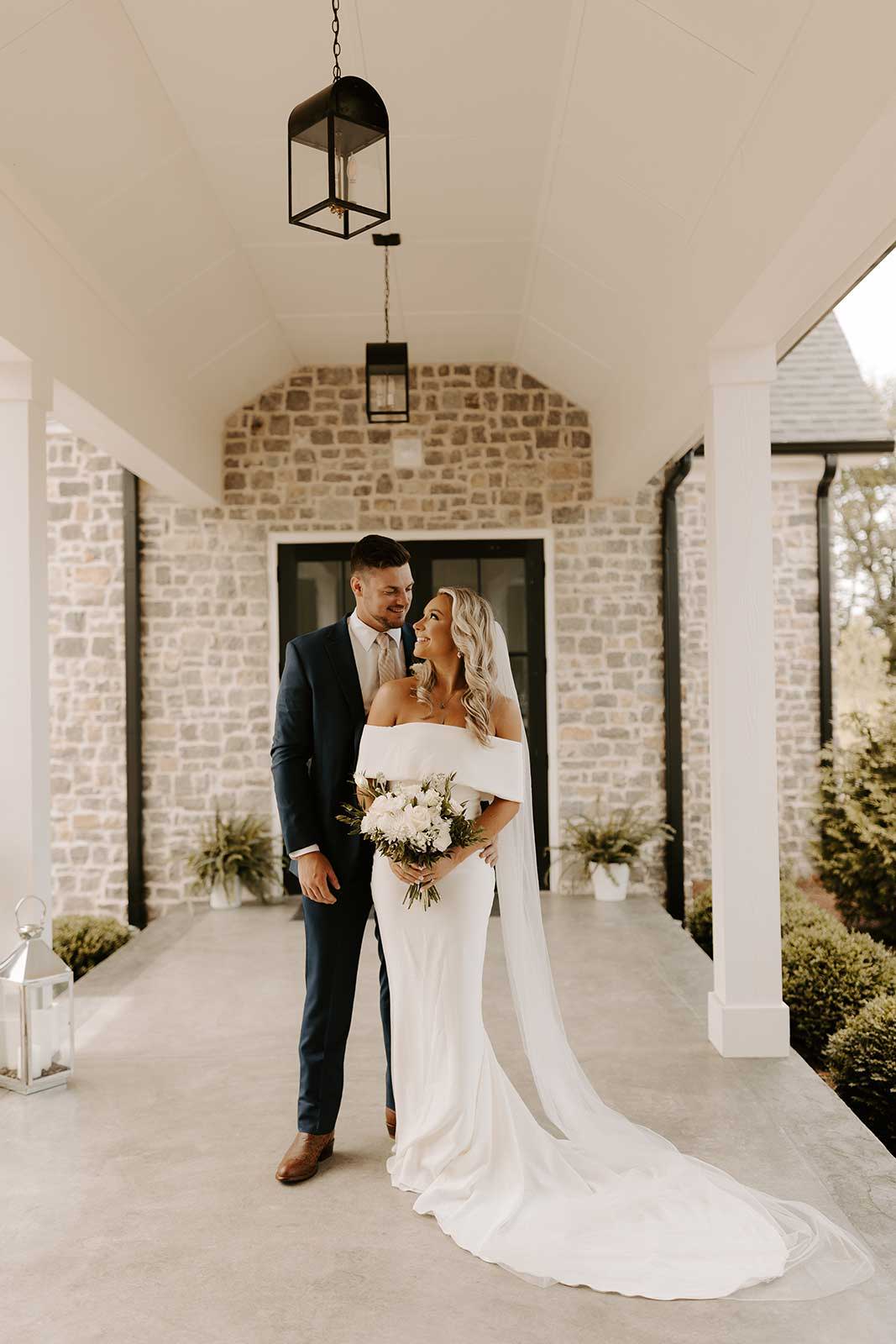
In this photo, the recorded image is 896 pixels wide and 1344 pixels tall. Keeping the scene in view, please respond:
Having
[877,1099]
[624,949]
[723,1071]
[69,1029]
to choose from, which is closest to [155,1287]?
[69,1029]

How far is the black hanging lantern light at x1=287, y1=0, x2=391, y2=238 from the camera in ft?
8.66

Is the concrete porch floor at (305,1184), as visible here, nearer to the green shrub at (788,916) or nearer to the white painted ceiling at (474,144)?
the green shrub at (788,916)

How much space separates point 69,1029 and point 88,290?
3.20 metres

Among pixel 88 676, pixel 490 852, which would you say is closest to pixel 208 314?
pixel 88 676

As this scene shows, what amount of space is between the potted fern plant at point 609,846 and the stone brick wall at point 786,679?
1.55 ft

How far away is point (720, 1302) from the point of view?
8.19 feet

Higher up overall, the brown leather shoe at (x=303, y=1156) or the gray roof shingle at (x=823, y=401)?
the gray roof shingle at (x=823, y=401)

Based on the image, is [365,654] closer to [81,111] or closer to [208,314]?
[81,111]

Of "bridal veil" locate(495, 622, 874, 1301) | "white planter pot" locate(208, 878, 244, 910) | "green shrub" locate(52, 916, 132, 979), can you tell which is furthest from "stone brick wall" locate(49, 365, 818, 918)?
"bridal veil" locate(495, 622, 874, 1301)

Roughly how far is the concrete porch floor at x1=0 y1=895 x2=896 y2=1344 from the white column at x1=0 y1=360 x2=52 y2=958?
0.81 m

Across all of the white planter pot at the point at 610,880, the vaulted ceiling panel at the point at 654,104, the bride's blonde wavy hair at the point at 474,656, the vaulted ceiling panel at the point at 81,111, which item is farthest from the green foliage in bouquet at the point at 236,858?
the vaulted ceiling panel at the point at 654,104

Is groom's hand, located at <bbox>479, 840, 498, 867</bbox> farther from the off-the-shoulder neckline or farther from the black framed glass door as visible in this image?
the black framed glass door

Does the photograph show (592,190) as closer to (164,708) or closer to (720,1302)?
(720,1302)

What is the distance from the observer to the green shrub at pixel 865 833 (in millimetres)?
6457
